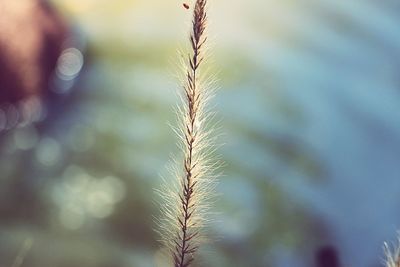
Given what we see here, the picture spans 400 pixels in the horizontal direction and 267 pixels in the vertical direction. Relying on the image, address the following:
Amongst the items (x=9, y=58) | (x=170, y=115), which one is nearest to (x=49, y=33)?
(x=9, y=58)

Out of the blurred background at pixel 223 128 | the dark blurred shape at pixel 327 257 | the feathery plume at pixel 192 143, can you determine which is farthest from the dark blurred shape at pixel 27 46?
the feathery plume at pixel 192 143

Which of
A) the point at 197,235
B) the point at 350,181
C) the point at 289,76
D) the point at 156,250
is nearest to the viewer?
the point at 197,235

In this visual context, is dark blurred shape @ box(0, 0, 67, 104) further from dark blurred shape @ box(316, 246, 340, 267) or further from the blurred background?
dark blurred shape @ box(316, 246, 340, 267)

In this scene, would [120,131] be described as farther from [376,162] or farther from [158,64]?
[376,162]

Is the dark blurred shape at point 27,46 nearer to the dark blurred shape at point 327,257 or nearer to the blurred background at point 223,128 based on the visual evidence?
the blurred background at point 223,128

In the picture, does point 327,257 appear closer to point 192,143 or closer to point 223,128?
point 223,128
